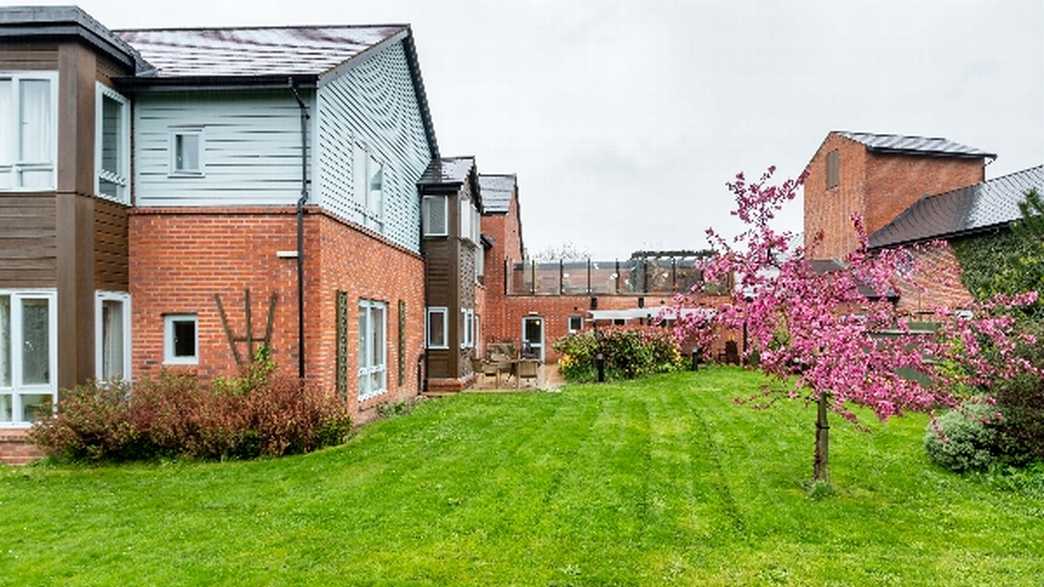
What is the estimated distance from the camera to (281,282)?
11.8 m

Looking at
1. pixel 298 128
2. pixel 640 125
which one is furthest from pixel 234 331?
pixel 640 125

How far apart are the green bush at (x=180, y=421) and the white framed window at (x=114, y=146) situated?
9.92 ft

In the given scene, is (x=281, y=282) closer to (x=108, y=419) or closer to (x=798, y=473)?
(x=108, y=419)

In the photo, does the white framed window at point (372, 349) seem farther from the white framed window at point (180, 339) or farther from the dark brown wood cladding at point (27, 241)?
the dark brown wood cladding at point (27, 241)

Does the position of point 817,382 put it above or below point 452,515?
above

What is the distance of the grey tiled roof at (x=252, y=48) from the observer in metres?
12.0

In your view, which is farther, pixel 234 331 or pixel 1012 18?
pixel 1012 18

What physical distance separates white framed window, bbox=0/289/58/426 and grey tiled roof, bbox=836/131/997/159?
98.5 ft

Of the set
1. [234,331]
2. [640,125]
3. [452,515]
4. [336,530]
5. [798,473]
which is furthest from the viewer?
[640,125]

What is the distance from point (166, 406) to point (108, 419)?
0.73 metres

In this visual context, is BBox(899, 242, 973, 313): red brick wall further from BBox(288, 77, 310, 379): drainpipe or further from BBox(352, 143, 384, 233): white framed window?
BBox(288, 77, 310, 379): drainpipe

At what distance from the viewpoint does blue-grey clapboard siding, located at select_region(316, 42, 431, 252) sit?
A: 12.5 m

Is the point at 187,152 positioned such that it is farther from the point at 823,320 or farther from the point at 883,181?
the point at 883,181

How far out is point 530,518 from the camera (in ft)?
25.0
